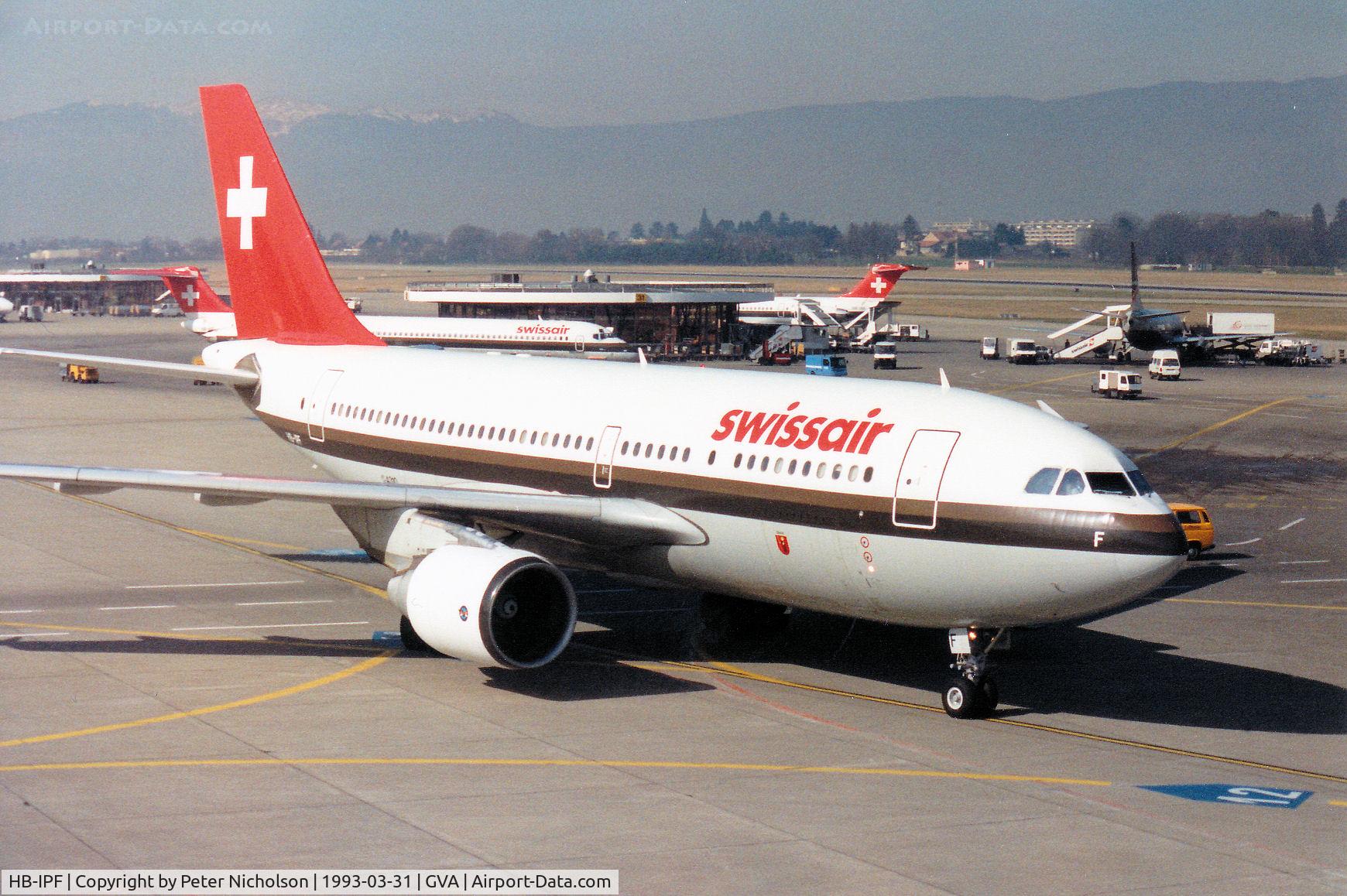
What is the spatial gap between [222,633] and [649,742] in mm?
10639

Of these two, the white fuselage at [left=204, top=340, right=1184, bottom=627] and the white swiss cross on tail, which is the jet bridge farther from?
the white fuselage at [left=204, top=340, right=1184, bottom=627]

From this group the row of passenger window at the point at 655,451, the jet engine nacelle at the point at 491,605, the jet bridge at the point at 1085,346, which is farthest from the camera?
Result: the jet bridge at the point at 1085,346

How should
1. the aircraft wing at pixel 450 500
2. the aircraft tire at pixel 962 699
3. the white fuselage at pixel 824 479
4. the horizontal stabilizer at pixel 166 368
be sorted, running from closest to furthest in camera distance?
1. the white fuselage at pixel 824 479
2. the aircraft tire at pixel 962 699
3. the aircraft wing at pixel 450 500
4. the horizontal stabilizer at pixel 166 368

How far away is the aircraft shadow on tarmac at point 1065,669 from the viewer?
2292cm

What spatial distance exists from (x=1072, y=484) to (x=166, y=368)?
21.5m

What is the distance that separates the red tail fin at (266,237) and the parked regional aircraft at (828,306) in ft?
270

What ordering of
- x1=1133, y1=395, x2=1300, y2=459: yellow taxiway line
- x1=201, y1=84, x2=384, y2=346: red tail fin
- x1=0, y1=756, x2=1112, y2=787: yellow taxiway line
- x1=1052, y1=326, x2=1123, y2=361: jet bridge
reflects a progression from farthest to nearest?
x1=1052, y1=326, x2=1123, y2=361: jet bridge < x1=1133, y1=395, x2=1300, y2=459: yellow taxiway line < x1=201, y1=84, x2=384, y2=346: red tail fin < x1=0, y1=756, x2=1112, y2=787: yellow taxiway line

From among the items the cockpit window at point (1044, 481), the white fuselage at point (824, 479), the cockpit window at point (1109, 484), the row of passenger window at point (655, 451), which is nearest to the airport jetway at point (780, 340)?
the white fuselage at point (824, 479)

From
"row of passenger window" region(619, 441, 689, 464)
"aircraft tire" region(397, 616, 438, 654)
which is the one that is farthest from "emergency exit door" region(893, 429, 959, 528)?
"aircraft tire" region(397, 616, 438, 654)

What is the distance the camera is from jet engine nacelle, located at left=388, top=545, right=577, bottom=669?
22.5m

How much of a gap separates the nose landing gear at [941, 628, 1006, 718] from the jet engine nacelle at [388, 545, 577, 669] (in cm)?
608

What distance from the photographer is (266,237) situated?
36281 millimetres

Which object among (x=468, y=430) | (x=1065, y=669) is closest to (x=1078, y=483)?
(x=1065, y=669)

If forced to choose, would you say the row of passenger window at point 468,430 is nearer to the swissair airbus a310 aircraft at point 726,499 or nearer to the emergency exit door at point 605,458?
the swissair airbus a310 aircraft at point 726,499
